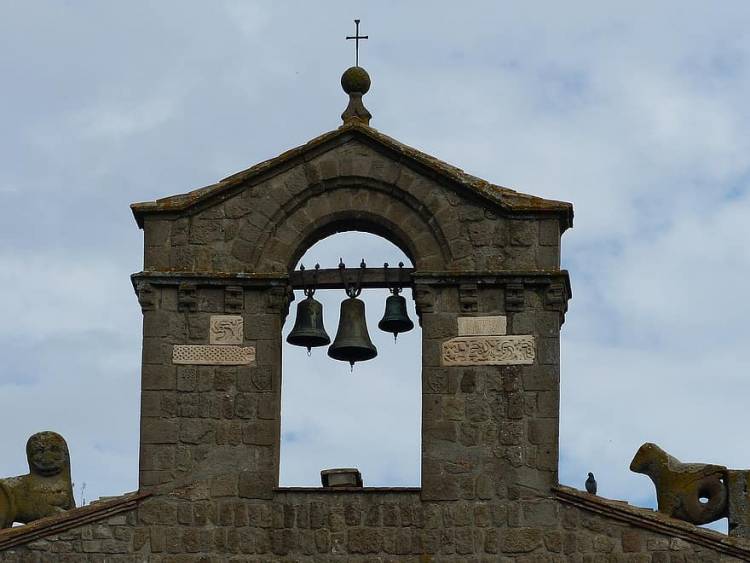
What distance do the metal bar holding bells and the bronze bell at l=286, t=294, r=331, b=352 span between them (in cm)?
20

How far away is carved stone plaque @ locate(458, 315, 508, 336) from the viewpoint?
110 ft

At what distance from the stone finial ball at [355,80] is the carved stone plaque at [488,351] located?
10.2ft

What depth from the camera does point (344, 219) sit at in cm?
3431

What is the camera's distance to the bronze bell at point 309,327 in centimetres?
3466

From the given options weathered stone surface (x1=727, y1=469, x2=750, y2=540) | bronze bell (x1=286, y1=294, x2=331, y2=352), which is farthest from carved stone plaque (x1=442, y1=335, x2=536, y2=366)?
weathered stone surface (x1=727, y1=469, x2=750, y2=540)

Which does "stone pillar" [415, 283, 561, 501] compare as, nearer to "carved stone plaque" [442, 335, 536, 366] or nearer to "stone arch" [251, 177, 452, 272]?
"carved stone plaque" [442, 335, 536, 366]

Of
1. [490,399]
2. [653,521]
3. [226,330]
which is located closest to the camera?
[653,521]

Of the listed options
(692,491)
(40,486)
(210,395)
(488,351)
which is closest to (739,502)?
(692,491)

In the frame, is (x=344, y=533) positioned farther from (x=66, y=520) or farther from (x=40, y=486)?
(x=40, y=486)

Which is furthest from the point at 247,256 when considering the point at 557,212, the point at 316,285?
the point at 557,212

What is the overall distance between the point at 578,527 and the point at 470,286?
268cm

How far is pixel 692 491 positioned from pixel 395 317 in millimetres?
3759

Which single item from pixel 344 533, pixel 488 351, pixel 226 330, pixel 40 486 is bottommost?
pixel 344 533

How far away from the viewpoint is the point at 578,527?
3294cm
